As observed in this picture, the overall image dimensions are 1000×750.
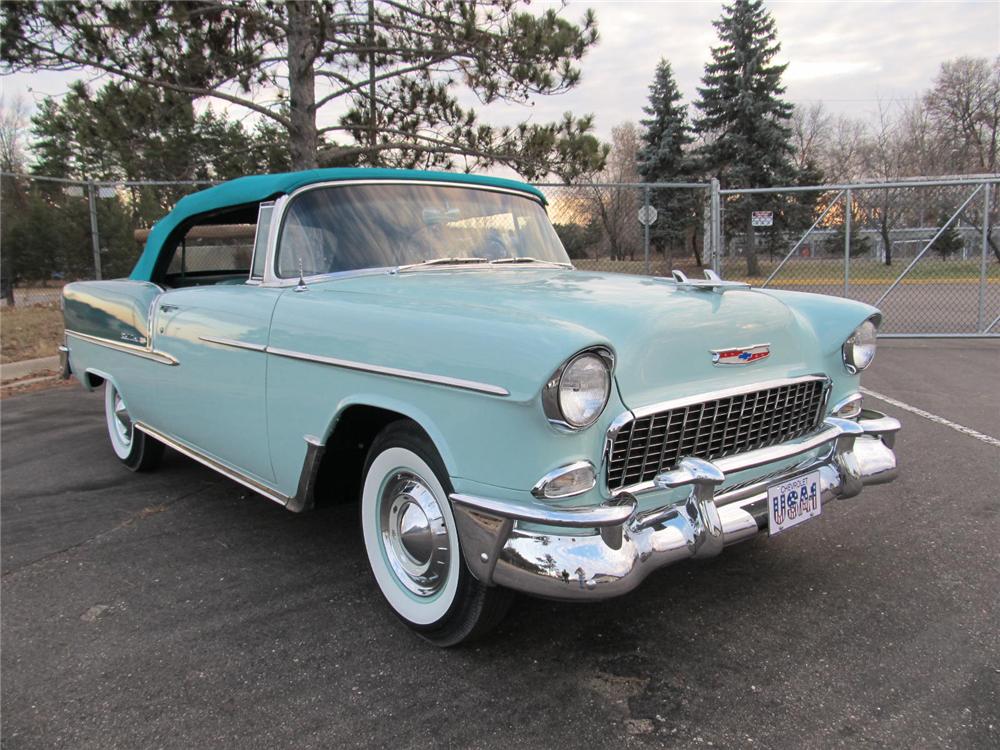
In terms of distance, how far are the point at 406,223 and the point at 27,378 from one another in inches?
269

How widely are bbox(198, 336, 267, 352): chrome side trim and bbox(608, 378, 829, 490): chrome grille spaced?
5.10 feet

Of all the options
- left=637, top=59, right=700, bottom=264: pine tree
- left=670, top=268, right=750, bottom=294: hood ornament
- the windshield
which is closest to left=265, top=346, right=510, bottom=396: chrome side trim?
the windshield

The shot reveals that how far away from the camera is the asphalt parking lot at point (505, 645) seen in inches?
76.2

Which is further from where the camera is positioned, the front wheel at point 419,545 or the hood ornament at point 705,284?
the hood ornament at point 705,284

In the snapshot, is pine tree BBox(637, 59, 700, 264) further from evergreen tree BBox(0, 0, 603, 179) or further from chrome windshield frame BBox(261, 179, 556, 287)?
chrome windshield frame BBox(261, 179, 556, 287)

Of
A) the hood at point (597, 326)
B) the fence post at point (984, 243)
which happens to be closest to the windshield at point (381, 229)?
the hood at point (597, 326)

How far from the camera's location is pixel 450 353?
2074mm

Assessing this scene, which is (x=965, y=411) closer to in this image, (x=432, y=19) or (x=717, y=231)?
(x=717, y=231)

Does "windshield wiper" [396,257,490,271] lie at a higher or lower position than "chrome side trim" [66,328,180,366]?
higher

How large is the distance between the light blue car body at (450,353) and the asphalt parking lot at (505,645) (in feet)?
1.53

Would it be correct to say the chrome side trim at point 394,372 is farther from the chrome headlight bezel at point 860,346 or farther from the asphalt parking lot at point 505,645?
the chrome headlight bezel at point 860,346

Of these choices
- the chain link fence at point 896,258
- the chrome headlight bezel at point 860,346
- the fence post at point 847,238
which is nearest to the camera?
the chrome headlight bezel at point 860,346

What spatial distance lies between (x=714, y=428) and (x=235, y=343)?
1983 mm

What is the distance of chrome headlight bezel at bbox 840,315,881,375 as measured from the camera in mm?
2834
